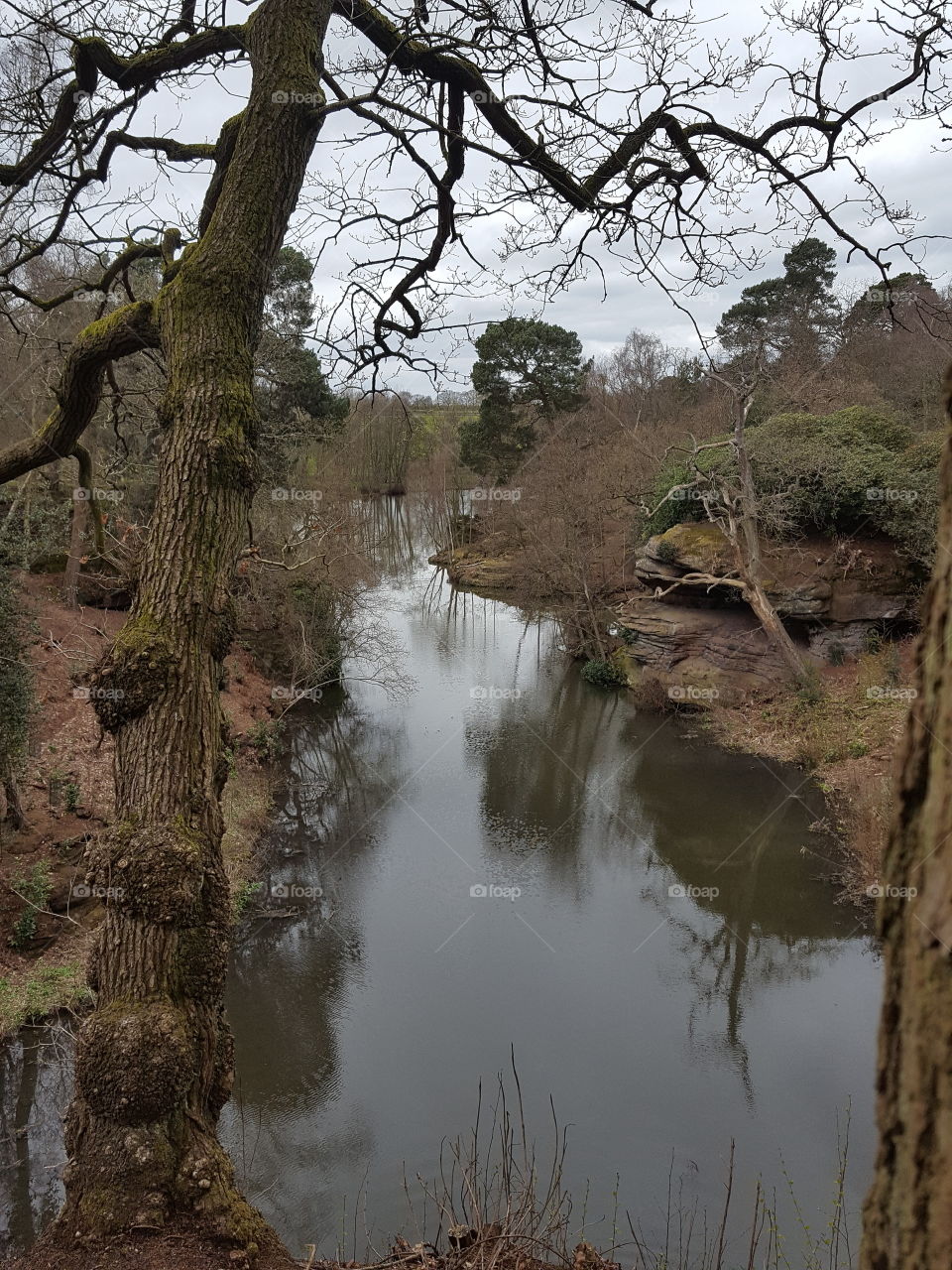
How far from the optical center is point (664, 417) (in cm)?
3073

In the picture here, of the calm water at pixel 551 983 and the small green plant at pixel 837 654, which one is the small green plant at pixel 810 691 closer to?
the small green plant at pixel 837 654

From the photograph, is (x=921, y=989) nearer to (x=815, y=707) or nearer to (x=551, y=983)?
(x=551, y=983)

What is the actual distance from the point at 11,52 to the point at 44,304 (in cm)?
121

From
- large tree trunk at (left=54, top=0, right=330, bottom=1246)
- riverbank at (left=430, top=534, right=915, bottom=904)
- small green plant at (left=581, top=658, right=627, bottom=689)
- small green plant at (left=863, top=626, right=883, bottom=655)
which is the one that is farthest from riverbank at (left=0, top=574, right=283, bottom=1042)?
small green plant at (left=863, top=626, right=883, bottom=655)

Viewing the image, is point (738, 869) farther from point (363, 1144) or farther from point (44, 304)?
point (44, 304)

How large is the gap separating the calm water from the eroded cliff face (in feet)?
6.98

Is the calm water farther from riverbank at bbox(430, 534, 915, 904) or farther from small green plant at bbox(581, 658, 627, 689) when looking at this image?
small green plant at bbox(581, 658, 627, 689)

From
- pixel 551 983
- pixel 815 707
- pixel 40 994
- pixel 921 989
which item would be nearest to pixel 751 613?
pixel 815 707

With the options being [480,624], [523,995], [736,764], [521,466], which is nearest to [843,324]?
[521,466]

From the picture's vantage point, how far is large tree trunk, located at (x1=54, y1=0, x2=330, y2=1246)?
9.01 feet

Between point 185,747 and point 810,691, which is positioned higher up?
point 185,747

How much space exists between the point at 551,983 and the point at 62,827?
6125 millimetres

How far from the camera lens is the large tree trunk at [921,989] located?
75 cm

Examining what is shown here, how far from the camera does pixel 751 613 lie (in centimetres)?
1705
